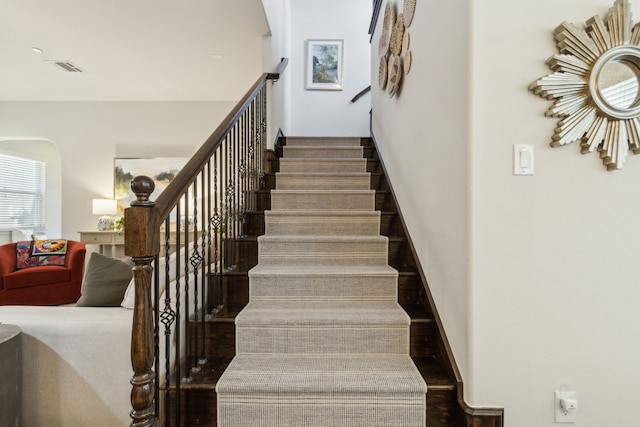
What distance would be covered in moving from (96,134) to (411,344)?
5.56 meters

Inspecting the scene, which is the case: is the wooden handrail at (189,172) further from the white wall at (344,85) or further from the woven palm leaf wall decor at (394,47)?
the white wall at (344,85)

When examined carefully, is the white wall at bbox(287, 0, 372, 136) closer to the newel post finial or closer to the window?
the newel post finial

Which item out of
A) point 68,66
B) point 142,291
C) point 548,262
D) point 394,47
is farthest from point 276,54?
point 548,262

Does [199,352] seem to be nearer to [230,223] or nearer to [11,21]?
[230,223]

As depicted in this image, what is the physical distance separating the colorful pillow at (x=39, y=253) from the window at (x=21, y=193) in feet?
8.56

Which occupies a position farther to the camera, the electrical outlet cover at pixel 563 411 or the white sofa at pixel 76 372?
the white sofa at pixel 76 372

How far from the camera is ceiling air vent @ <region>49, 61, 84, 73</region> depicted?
149 inches

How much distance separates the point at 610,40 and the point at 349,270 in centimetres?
150

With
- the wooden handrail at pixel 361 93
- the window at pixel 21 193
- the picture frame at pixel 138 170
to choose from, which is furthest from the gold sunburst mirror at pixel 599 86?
the window at pixel 21 193

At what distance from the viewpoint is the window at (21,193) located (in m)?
5.45

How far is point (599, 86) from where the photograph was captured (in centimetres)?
122

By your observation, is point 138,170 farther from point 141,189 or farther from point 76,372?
point 141,189

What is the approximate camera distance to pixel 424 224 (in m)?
1.78

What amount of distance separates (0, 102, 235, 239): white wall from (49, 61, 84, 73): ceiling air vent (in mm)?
1081
